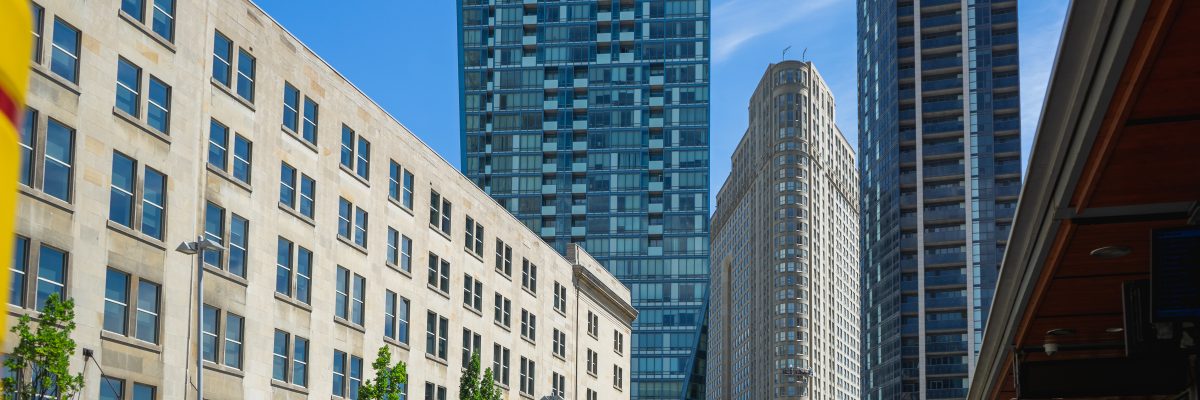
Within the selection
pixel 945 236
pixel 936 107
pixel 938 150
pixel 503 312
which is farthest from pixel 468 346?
pixel 936 107

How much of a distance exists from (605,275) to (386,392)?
43.8 metres

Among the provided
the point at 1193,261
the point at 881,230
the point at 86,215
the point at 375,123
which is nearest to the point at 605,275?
the point at 375,123

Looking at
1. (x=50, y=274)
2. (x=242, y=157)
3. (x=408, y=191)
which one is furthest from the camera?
(x=408, y=191)

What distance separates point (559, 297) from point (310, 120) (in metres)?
32.0

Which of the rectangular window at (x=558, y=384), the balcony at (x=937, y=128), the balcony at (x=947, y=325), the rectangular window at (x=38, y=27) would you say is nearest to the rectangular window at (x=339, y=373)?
the rectangular window at (x=38, y=27)

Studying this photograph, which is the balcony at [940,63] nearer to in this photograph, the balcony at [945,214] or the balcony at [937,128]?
the balcony at [937,128]

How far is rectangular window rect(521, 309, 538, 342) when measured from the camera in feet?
235

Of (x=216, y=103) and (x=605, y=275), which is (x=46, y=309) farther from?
(x=605, y=275)

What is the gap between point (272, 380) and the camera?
1774 inches

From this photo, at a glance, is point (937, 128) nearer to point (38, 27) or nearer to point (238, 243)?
point (238, 243)

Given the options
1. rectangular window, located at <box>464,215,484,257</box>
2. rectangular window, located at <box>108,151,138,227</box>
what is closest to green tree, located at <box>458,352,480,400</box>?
rectangular window, located at <box>464,215,484,257</box>

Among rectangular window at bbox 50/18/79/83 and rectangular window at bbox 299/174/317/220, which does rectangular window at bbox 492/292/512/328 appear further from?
rectangular window at bbox 50/18/79/83

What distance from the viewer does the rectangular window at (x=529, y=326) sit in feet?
235

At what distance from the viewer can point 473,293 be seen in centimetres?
6406
